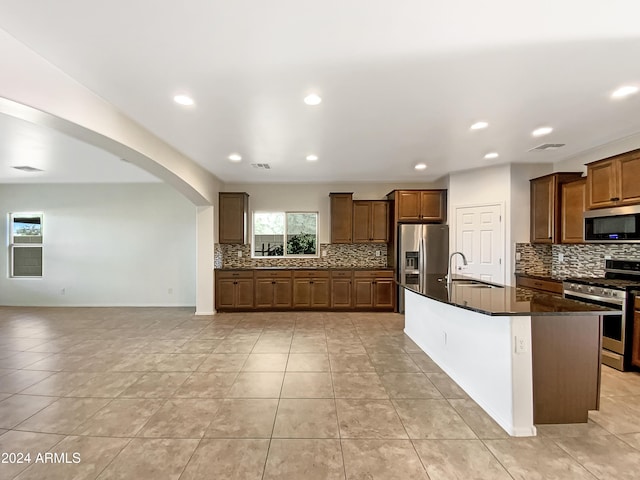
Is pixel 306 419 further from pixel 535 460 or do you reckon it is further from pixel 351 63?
pixel 351 63

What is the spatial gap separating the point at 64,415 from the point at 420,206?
18.2 feet

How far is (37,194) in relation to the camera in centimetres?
661

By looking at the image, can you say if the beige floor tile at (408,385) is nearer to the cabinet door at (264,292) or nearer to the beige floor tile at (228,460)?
the beige floor tile at (228,460)

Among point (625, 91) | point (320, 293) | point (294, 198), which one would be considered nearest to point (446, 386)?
point (625, 91)

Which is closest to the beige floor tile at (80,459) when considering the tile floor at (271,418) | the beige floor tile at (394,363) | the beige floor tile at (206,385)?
the tile floor at (271,418)

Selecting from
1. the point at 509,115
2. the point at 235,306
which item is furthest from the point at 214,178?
the point at 509,115

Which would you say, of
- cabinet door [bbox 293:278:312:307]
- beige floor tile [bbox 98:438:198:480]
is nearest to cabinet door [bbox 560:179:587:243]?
cabinet door [bbox 293:278:312:307]

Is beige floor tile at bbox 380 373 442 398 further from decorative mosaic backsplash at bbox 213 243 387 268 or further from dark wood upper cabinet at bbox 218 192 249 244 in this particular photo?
dark wood upper cabinet at bbox 218 192 249 244

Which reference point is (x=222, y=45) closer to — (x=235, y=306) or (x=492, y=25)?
(x=492, y=25)

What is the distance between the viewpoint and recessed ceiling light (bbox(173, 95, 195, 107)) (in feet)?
8.72

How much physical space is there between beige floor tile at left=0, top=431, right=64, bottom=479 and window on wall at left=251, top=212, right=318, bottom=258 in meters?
4.61

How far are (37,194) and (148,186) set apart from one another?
2441 millimetres

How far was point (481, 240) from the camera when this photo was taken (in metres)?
5.24

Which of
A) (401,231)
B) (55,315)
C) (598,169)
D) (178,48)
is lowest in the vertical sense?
(55,315)
